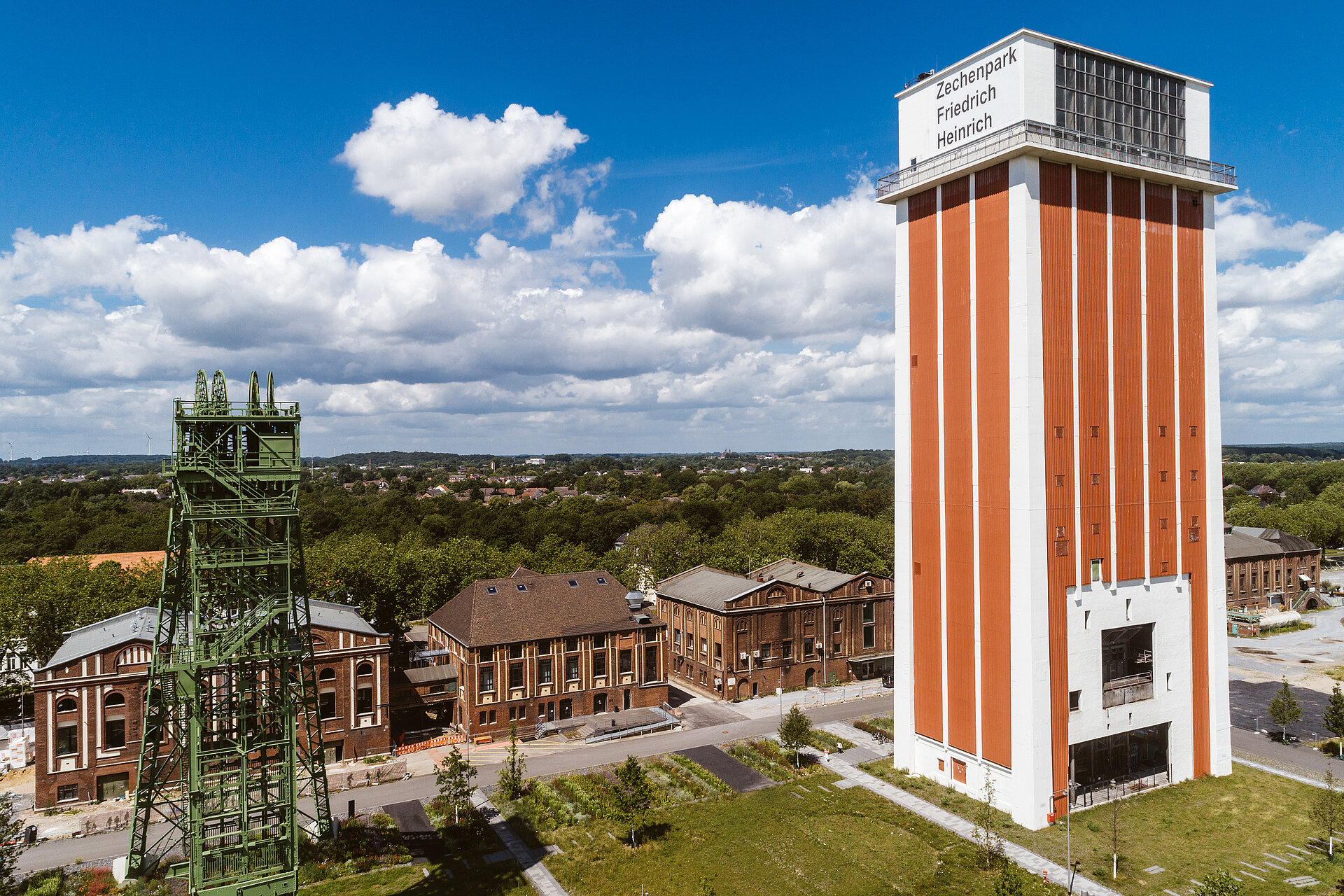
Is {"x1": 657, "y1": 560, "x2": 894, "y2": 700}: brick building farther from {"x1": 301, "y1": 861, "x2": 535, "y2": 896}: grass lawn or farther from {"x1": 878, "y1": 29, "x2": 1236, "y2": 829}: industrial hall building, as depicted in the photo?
{"x1": 301, "y1": 861, "x2": 535, "y2": 896}: grass lawn

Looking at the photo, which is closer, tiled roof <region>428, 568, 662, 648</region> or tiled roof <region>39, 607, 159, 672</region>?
tiled roof <region>39, 607, 159, 672</region>

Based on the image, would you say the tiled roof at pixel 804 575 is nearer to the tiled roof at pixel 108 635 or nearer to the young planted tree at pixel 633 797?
the young planted tree at pixel 633 797

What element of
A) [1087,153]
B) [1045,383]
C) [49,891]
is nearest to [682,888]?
[49,891]

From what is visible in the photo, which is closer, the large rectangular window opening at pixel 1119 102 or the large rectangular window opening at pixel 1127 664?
the large rectangular window opening at pixel 1119 102

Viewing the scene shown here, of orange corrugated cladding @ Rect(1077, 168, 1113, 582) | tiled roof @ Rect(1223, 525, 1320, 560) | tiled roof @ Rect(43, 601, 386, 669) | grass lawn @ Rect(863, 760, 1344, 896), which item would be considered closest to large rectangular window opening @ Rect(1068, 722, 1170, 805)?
grass lawn @ Rect(863, 760, 1344, 896)

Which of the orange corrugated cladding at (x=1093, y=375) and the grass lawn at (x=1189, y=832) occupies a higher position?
the orange corrugated cladding at (x=1093, y=375)

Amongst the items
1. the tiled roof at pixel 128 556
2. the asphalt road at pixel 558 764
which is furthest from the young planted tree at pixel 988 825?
the tiled roof at pixel 128 556

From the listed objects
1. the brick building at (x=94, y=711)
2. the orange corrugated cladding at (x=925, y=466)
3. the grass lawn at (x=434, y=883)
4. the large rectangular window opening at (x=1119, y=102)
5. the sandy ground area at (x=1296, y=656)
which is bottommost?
the sandy ground area at (x=1296, y=656)
